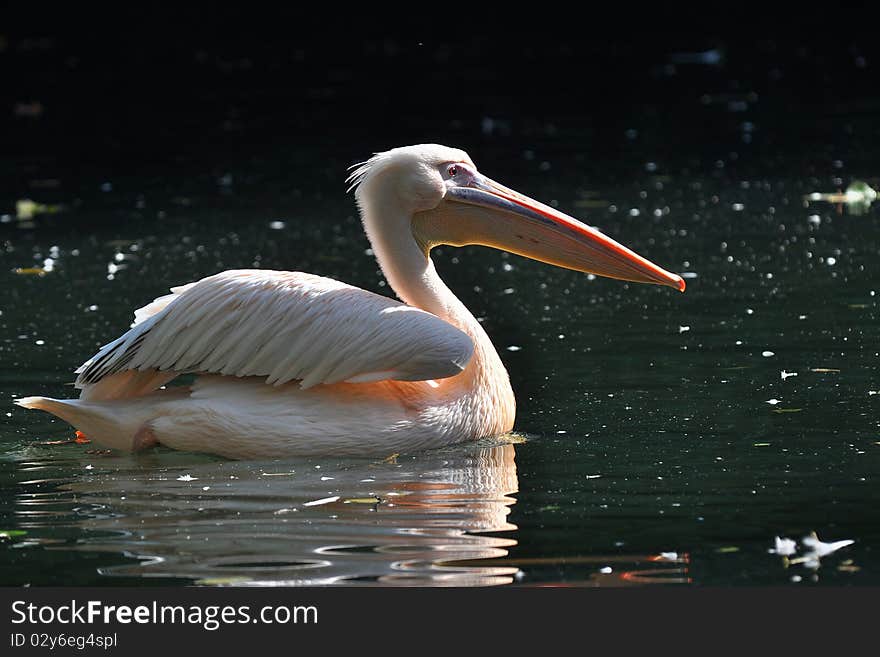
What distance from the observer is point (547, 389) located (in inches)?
260

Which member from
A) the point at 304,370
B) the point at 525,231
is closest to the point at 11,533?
the point at 304,370

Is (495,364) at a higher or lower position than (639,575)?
higher

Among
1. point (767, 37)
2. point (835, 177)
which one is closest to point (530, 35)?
point (767, 37)

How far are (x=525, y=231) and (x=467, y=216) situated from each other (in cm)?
22

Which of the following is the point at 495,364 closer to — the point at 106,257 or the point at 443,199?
the point at 443,199

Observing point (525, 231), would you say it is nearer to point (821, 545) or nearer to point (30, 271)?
point (821, 545)

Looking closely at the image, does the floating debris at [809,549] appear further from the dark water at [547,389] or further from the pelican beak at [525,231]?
the pelican beak at [525,231]

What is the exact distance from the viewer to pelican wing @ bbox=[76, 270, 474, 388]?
18.3 ft

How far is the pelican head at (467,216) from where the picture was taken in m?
6.00

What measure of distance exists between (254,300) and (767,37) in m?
17.6

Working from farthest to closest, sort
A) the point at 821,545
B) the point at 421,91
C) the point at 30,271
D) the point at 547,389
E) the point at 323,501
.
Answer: the point at 421,91
the point at 30,271
the point at 547,389
the point at 323,501
the point at 821,545

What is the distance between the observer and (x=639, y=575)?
4.29 metres

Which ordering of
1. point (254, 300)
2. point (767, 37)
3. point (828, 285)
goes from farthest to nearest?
point (767, 37), point (828, 285), point (254, 300)

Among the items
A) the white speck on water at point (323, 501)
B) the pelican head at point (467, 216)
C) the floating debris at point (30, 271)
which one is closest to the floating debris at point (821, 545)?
the white speck on water at point (323, 501)
